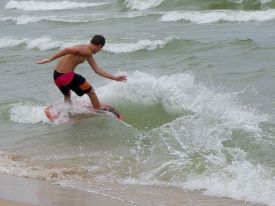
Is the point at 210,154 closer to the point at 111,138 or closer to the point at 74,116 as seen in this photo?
the point at 111,138

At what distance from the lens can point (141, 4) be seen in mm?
32875

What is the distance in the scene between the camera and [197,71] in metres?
13.4

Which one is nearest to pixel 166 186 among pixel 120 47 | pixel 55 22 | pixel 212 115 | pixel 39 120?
pixel 212 115

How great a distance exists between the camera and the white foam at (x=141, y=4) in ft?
103

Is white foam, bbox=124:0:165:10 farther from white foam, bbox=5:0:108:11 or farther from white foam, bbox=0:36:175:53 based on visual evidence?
white foam, bbox=0:36:175:53

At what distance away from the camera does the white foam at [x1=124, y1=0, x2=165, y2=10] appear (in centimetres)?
3125

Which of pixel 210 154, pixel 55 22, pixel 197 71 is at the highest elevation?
pixel 210 154

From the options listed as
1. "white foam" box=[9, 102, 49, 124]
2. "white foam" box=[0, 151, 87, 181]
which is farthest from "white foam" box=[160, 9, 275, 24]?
"white foam" box=[0, 151, 87, 181]

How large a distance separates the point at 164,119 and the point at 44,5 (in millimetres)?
31894

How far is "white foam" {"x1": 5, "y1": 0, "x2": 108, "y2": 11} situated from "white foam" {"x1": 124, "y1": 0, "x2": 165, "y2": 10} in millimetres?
2543

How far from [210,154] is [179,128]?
1.35m

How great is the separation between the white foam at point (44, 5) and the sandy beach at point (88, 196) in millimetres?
28605

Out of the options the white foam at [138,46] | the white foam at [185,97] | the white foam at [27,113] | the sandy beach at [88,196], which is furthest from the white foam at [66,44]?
the sandy beach at [88,196]

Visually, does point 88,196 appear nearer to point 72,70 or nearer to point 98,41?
point 98,41
